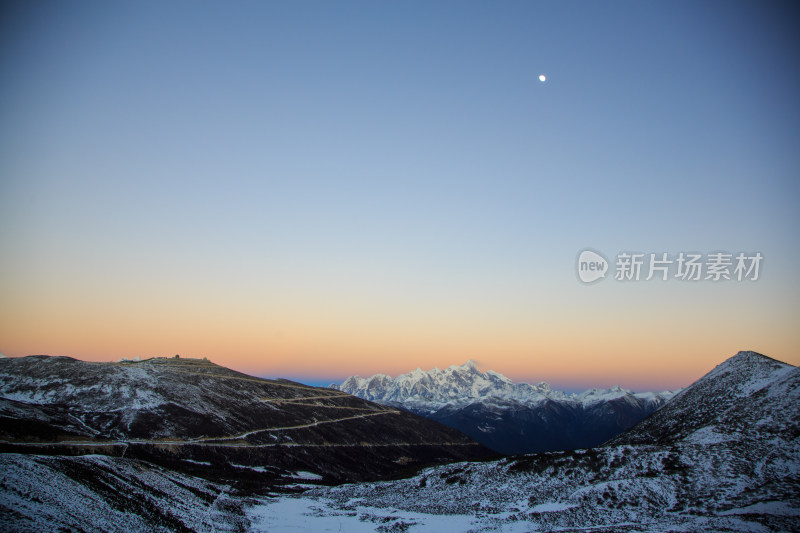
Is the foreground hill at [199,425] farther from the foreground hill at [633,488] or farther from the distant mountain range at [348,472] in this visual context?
the foreground hill at [633,488]

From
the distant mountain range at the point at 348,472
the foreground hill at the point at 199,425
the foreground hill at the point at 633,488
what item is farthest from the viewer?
the foreground hill at the point at 199,425

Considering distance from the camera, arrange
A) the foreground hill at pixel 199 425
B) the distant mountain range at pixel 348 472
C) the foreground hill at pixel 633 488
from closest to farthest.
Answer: the distant mountain range at pixel 348 472 → the foreground hill at pixel 633 488 → the foreground hill at pixel 199 425

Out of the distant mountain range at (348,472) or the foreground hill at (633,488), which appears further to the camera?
the foreground hill at (633,488)

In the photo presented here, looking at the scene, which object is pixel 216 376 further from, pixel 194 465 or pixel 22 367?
pixel 194 465

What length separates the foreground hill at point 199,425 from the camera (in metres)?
69.2

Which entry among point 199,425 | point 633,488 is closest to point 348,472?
point 199,425

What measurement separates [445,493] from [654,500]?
78.3 feet

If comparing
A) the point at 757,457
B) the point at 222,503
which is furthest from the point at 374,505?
the point at 757,457

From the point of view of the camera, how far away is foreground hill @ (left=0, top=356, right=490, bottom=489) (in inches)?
2724

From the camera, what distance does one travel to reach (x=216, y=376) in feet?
429

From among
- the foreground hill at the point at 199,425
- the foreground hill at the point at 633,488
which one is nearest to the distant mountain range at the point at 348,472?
the foreground hill at the point at 633,488

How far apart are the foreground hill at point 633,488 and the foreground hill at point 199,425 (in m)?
22.8

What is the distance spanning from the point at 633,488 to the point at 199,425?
77.8 m

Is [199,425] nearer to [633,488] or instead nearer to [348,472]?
[348,472]
